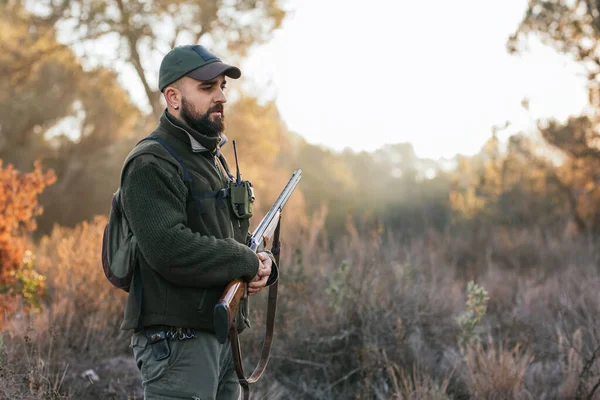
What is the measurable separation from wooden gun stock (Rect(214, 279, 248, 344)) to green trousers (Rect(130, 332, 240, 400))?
0.43ft

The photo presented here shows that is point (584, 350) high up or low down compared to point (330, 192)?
down

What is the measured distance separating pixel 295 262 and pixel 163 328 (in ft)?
14.0

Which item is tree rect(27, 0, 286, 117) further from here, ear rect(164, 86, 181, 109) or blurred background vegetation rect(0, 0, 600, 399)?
ear rect(164, 86, 181, 109)

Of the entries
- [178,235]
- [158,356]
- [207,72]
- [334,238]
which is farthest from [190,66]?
[334,238]

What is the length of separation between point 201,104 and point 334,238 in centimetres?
764

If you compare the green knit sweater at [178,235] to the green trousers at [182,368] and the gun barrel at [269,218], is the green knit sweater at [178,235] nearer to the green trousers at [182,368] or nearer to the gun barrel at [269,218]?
the green trousers at [182,368]

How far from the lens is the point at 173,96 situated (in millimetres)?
2725

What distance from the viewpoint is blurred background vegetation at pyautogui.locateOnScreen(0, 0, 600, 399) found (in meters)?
5.09

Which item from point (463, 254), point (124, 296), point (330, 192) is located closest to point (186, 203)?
point (124, 296)

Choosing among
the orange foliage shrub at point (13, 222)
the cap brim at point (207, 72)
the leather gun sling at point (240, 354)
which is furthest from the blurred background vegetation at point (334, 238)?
the cap brim at point (207, 72)

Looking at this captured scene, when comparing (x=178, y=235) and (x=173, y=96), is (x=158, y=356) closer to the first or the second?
(x=178, y=235)

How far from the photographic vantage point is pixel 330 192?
23.3 m

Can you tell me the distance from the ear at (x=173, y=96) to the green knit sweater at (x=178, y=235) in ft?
0.21

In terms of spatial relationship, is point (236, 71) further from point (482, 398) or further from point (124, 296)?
point (124, 296)
